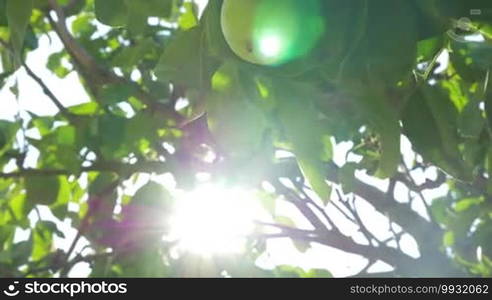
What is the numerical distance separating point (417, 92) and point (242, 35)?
0.35m

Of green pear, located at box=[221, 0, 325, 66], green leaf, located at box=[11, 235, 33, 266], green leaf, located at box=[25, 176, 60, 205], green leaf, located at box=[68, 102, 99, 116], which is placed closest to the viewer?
green pear, located at box=[221, 0, 325, 66]

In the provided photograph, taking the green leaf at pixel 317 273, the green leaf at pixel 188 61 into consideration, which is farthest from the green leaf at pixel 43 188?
the green leaf at pixel 188 61

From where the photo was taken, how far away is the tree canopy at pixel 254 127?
3.14ft

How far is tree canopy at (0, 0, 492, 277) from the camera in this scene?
0.96 m

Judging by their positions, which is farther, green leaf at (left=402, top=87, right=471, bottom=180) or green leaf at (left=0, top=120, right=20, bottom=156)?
green leaf at (left=0, top=120, right=20, bottom=156)

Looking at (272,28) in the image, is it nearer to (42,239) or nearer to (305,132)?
(305,132)

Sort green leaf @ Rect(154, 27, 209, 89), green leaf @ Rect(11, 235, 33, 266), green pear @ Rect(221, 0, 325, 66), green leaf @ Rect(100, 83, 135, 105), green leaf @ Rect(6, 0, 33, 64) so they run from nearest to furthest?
green pear @ Rect(221, 0, 325, 66), green leaf @ Rect(6, 0, 33, 64), green leaf @ Rect(154, 27, 209, 89), green leaf @ Rect(100, 83, 135, 105), green leaf @ Rect(11, 235, 33, 266)

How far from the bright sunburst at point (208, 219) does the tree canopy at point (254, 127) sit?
40mm

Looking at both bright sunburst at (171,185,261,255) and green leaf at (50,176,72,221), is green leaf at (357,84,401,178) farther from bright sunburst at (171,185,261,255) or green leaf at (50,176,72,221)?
green leaf at (50,176,72,221)

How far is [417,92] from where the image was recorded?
1167 mm

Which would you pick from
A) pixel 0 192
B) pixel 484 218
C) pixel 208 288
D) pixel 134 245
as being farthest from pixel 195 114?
pixel 484 218

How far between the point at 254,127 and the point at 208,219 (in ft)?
4.39

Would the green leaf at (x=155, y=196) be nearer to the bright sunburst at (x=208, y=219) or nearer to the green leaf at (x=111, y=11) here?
the bright sunburst at (x=208, y=219)

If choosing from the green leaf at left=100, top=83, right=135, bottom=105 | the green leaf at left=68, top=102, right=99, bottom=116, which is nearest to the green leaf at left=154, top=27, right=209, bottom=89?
the green leaf at left=100, top=83, right=135, bottom=105
